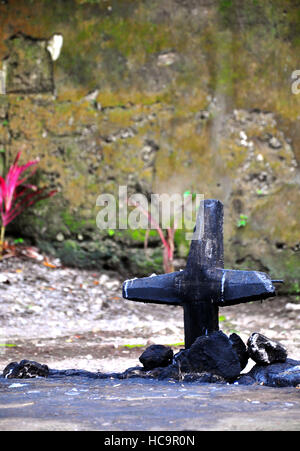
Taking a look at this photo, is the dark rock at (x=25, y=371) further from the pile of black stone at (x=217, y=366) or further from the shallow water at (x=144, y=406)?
the shallow water at (x=144, y=406)

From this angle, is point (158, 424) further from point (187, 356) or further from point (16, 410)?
point (187, 356)

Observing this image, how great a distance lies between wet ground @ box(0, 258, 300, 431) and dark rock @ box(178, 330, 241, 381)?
4.9 inches

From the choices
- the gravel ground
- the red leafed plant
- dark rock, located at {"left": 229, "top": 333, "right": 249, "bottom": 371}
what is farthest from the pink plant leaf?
dark rock, located at {"left": 229, "top": 333, "right": 249, "bottom": 371}

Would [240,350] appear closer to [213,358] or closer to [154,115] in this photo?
[213,358]

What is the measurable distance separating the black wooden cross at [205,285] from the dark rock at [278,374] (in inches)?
10.0

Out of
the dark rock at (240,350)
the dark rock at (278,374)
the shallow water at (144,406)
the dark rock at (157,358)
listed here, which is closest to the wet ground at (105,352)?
the shallow water at (144,406)

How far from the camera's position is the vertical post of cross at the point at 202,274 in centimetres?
241

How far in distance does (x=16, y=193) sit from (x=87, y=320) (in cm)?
163

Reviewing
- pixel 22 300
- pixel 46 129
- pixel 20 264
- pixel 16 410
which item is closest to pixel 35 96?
pixel 46 129

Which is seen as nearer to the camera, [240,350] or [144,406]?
[144,406]

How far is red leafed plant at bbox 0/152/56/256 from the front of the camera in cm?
506

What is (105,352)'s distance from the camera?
3219 millimetres

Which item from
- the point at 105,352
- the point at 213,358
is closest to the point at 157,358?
the point at 213,358

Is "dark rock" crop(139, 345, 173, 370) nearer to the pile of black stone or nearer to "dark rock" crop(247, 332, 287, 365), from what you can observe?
the pile of black stone
